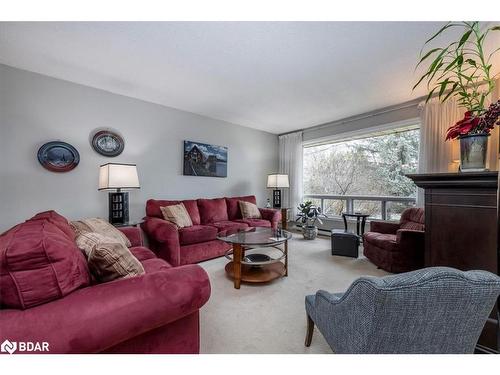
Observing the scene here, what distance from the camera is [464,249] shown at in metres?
1.17

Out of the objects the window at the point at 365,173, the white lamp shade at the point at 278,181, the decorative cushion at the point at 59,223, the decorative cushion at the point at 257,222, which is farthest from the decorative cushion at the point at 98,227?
the window at the point at 365,173

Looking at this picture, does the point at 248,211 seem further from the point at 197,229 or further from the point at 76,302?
the point at 76,302

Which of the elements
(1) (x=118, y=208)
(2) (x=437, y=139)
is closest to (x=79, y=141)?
(1) (x=118, y=208)

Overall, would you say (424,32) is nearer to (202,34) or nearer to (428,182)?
(428,182)

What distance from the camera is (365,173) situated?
13.8 ft

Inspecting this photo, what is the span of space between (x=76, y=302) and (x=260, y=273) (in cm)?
181

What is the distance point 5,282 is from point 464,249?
2111 millimetres

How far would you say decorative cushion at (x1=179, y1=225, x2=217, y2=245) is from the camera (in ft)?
9.54

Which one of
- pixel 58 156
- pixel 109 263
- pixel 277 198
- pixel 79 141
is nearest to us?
pixel 109 263

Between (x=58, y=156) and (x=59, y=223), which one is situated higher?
(x=58, y=156)

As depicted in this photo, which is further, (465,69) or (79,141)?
(79,141)

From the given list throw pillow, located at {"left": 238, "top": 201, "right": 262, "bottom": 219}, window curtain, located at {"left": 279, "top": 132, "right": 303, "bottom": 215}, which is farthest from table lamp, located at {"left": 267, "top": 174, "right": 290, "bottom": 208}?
throw pillow, located at {"left": 238, "top": 201, "right": 262, "bottom": 219}

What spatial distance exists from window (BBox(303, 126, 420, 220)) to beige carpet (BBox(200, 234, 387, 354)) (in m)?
1.47
